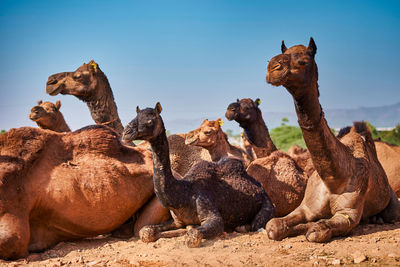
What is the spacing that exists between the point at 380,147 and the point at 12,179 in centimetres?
708

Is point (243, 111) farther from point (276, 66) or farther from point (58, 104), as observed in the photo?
point (276, 66)

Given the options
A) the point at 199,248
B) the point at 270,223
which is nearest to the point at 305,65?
the point at 270,223

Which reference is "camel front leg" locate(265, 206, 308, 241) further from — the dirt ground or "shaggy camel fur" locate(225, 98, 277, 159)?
"shaggy camel fur" locate(225, 98, 277, 159)

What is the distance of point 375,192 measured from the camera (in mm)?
5758

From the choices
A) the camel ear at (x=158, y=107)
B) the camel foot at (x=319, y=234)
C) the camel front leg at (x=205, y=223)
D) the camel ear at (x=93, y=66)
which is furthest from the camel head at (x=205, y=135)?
the camel foot at (x=319, y=234)

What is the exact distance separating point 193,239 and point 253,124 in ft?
16.6

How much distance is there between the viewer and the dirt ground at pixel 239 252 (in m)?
4.18

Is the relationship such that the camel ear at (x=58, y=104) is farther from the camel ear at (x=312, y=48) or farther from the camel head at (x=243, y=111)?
the camel ear at (x=312, y=48)

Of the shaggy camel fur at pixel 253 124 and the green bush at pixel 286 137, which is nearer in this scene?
the shaggy camel fur at pixel 253 124

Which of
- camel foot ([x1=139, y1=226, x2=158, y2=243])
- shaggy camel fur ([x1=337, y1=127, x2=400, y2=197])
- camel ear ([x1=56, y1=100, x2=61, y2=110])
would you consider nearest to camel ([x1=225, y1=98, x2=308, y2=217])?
camel foot ([x1=139, y1=226, x2=158, y2=243])

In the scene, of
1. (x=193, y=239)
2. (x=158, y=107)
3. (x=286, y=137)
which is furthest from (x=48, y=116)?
(x=286, y=137)

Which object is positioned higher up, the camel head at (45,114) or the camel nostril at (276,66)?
the camel head at (45,114)

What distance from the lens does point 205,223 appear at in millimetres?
5277

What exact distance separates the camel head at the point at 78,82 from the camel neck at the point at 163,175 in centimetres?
438
